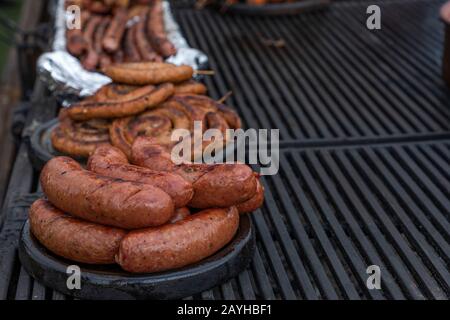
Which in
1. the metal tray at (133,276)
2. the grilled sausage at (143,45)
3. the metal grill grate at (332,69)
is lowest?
the metal grill grate at (332,69)

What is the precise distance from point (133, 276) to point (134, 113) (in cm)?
115

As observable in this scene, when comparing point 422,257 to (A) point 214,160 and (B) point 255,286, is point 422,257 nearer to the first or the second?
(B) point 255,286

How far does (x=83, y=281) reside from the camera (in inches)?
89.6

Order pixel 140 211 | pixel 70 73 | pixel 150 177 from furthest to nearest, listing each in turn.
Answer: pixel 70 73
pixel 150 177
pixel 140 211

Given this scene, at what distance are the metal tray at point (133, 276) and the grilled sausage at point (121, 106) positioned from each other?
0.88 m

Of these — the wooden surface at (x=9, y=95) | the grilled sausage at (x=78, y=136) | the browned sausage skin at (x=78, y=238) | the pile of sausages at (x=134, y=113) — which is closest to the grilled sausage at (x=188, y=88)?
the pile of sausages at (x=134, y=113)

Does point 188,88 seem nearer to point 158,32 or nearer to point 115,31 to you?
point 158,32

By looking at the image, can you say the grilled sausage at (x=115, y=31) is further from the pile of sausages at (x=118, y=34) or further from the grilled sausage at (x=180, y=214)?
the grilled sausage at (x=180, y=214)

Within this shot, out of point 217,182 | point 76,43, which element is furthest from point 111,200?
point 76,43

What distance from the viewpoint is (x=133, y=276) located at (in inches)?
88.9

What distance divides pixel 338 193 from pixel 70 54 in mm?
2223

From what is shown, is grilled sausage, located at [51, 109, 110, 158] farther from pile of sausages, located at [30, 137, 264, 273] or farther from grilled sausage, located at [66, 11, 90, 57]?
grilled sausage, located at [66, 11, 90, 57]

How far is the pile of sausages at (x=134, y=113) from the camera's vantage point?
3096mm

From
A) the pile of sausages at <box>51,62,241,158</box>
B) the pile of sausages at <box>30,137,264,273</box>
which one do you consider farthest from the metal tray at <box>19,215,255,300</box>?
the pile of sausages at <box>51,62,241,158</box>
